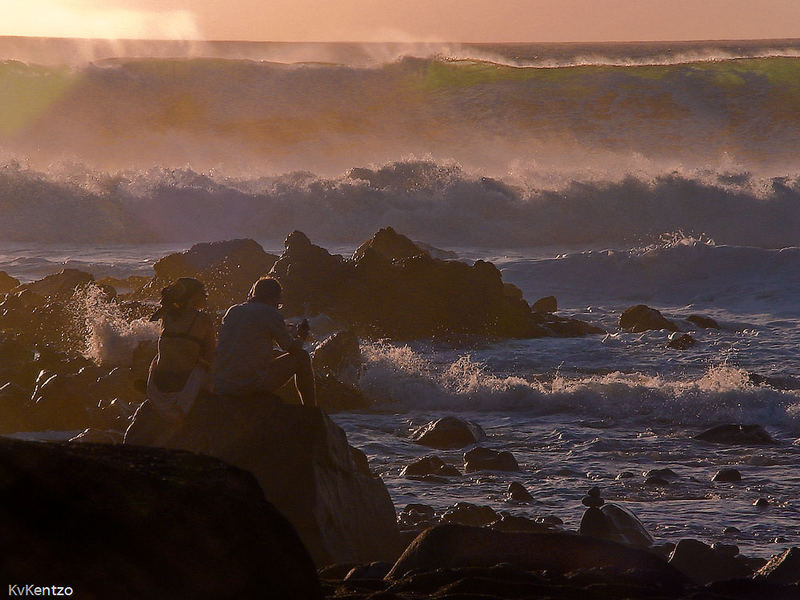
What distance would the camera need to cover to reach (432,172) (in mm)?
35938

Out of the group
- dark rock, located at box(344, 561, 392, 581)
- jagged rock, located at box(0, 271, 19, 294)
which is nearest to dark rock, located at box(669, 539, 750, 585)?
dark rock, located at box(344, 561, 392, 581)

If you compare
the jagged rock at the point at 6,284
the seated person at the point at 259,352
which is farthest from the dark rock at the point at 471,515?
the jagged rock at the point at 6,284

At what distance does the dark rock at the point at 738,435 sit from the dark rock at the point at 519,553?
5175mm

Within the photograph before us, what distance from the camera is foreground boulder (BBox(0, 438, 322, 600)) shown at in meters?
3.21

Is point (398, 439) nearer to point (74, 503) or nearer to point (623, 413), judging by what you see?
point (623, 413)

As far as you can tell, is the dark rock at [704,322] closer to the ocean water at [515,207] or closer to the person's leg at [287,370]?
the ocean water at [515,207]

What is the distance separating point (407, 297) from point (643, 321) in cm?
337

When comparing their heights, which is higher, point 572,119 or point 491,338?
point 572,119

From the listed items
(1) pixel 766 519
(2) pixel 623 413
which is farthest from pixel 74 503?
(2) pixel 623 413

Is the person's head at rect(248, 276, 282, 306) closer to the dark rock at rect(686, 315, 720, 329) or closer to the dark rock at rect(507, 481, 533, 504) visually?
the dark rock at rect(507, 481, 533, 504)

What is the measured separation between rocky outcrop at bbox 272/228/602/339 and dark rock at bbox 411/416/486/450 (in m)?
5.92

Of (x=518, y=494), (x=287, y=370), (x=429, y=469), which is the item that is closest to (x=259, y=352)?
(x=287, y=370)

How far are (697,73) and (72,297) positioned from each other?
4045 centimetres

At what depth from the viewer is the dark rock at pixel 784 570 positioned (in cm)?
613
